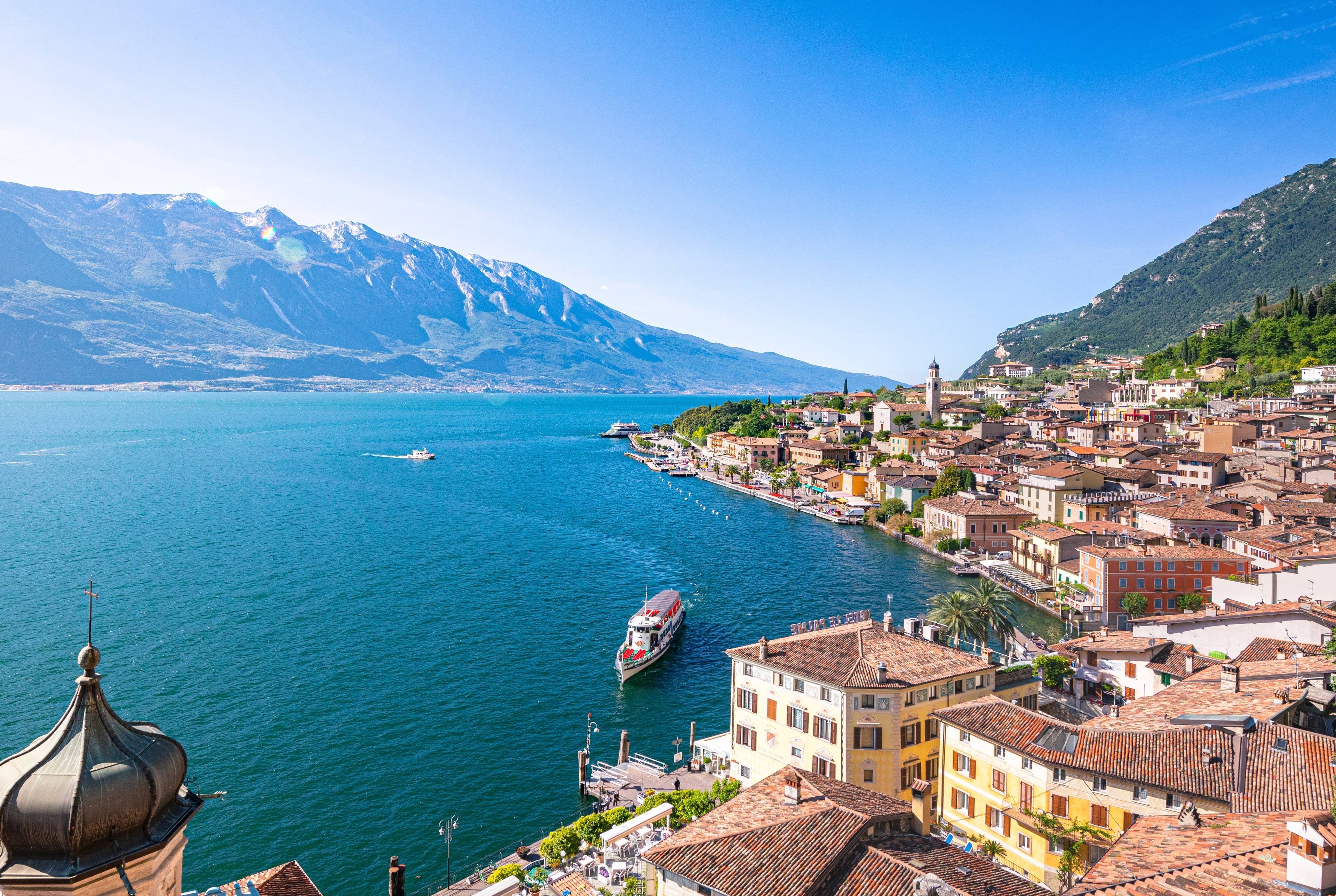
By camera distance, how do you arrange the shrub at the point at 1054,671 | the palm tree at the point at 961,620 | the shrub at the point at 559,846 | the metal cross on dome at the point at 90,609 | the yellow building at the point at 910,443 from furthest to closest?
1. the yellow building at the point at 910,443
2. the palm tree at the point at 961,620
3. the shrub at the point at 1054,671
4. the shrub at the point at 559,846
5. the metal cross on dome at the point at 90,609

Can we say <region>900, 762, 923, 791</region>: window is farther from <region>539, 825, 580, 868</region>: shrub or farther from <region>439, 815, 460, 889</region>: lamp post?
<region>439, 815, 460, 889</region>: lamp post

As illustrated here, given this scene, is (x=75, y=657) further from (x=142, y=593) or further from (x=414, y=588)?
(x=414, y=588)

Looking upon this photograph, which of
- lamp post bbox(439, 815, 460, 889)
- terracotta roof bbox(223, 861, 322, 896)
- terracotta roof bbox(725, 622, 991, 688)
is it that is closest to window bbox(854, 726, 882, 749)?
terracotta roof bbox(725, 622, 991, 688)

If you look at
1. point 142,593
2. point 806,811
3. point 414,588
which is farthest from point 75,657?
point 806,811

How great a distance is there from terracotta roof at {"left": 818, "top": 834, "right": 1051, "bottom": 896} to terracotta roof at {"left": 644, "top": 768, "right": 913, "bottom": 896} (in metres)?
0.31

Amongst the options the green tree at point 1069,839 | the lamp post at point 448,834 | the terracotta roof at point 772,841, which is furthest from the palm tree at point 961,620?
the terracotta roof at point 772,841

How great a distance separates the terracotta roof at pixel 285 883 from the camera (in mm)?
13783

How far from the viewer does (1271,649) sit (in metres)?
29.0

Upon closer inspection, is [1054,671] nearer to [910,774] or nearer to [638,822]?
[910,774]

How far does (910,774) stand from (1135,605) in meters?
31.2

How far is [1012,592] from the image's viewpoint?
56281 mm

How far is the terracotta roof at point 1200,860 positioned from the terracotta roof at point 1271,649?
16887mm

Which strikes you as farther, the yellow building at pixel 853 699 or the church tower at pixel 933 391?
the church tower at pixel 933 391

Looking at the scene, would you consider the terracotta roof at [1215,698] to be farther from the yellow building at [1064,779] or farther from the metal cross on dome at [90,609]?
the metal cross on dome at [90,609]
